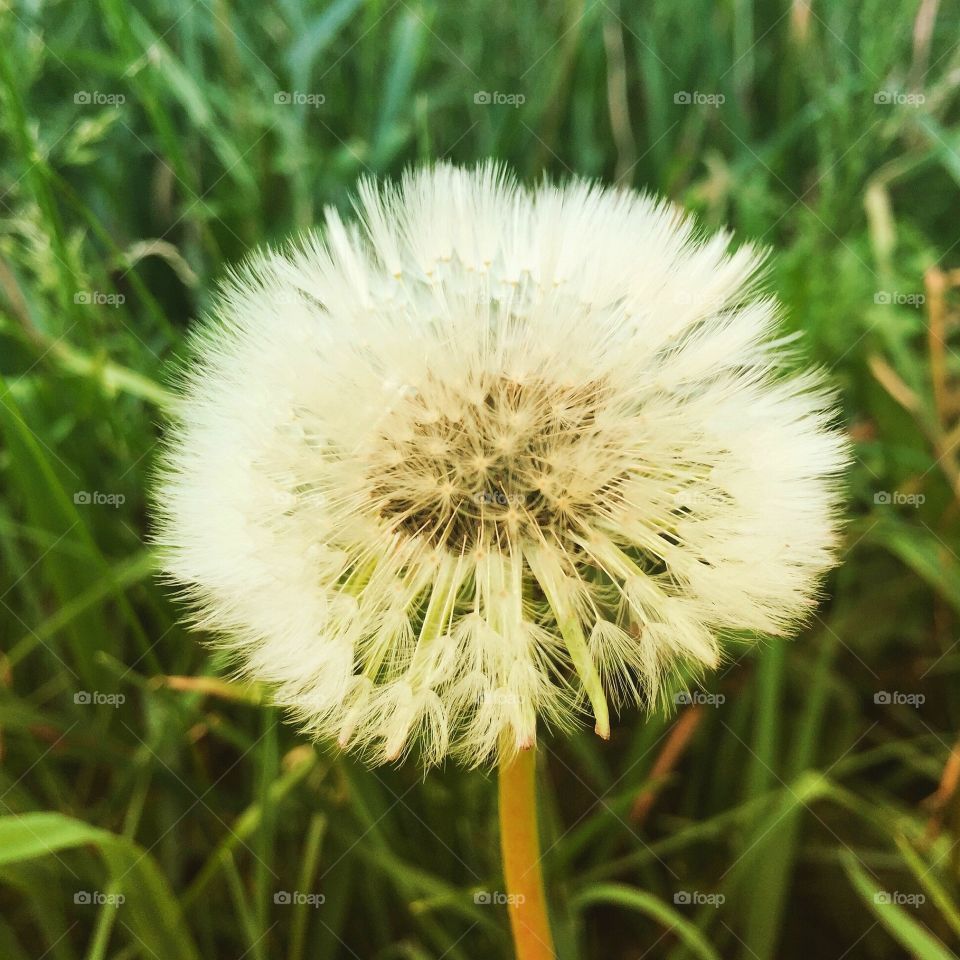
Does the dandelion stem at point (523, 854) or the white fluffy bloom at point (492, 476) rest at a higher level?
the white fluffy bloom at point (492, 476)

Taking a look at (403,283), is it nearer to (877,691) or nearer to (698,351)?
(698,351)

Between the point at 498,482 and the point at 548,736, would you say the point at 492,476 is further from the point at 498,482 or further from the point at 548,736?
the point at 548,736

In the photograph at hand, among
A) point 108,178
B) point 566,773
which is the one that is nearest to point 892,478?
point 566,773

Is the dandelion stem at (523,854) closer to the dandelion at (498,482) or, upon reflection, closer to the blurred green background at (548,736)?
the dandelion at (498,482)

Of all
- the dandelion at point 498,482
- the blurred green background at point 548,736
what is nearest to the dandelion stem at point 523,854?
the dandelion at point 498,482

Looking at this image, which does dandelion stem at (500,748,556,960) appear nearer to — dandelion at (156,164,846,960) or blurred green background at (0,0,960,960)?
dandelion at (156,164,846,960)

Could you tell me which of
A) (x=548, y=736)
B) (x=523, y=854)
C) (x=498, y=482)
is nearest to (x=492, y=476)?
(x=498, y=482)
